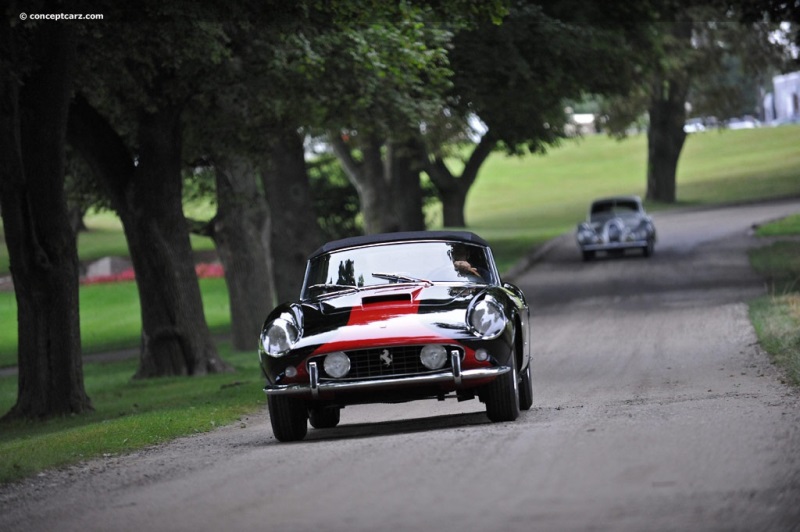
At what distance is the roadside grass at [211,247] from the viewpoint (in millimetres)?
13570

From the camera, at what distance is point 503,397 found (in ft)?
36.9

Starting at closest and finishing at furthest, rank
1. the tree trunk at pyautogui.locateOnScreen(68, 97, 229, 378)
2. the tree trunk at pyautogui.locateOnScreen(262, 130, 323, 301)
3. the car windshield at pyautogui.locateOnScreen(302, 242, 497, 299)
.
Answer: the car windshield at pyautogui.locateOnScreen(302, 242, 497, 299) → the tree trunk at pyautogui.locateOnScreen(68, 97, 229, 378) → the tree trunk at pyautogui.locateOnScreen(262, 130, 323, 301)

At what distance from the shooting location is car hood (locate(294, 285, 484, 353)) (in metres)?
10.8

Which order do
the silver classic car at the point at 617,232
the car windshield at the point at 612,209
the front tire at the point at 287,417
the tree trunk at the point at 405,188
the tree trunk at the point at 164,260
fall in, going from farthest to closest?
the tree trunk at the point at 405,188 → the car windshield at the point at 612,209 → the silver classic car at the point at 617,232 → the tree trunk at the point at 164,260 → the front tire at the point at 287,417

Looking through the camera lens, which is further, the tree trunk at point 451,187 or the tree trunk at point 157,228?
the tree trunk at point 451,187

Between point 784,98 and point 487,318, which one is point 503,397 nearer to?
point 487,318

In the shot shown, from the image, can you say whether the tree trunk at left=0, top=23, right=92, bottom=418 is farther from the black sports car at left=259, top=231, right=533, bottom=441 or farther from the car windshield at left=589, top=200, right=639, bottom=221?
the car windshield at left=589, top=200, right=639, bottom=221

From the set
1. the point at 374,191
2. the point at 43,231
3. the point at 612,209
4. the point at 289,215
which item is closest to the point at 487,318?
the point at 43,231

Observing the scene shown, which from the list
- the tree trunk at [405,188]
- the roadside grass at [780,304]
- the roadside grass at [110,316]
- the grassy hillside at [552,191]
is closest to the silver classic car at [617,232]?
the grassy hillside at [552,191]

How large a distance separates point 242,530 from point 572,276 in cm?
2787

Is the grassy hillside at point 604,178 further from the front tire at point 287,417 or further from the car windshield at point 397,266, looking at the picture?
the front tire at point 287,417

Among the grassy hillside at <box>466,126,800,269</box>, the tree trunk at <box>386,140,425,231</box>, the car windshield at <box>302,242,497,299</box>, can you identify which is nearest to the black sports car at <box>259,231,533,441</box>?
the car windshield at <box>302,242,497,299</box>

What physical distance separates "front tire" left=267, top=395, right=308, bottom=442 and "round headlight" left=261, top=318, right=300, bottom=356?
15.2 inches

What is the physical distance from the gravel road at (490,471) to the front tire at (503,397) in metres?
0.11
